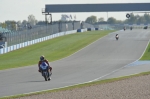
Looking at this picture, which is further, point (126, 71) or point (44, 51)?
point (44, 51)

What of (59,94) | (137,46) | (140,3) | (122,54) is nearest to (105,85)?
(59,94)

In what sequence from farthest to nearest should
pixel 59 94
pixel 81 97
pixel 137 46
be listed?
pixel 137 46, pixel 59 94, pixel 81 97

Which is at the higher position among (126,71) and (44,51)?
(126,71)

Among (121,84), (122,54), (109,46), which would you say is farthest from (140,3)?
(121,84)

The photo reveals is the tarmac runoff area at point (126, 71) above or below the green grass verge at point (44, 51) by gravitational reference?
above

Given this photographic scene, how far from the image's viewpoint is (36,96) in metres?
21.0

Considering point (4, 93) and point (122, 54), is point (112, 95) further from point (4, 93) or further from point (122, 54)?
point (122, 54)

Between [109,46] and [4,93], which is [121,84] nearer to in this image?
[4,93]

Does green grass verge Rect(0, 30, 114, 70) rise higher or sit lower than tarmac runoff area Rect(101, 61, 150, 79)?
lower

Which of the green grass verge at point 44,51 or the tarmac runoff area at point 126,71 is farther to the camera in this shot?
the green grass verge at point 44,51

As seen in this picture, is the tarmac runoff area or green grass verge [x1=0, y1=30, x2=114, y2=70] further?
green grass verge [x1=0, y1=30, x2=114, y2=70]

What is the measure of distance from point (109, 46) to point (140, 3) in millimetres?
46880

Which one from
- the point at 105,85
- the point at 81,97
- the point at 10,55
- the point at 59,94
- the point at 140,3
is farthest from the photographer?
the point at 140,3

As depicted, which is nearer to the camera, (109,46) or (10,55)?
(10,55)
